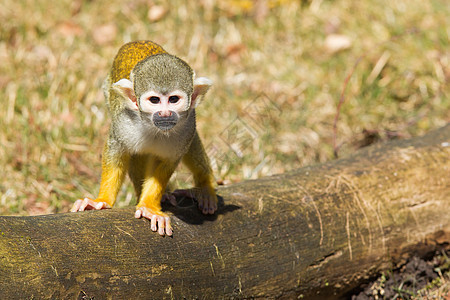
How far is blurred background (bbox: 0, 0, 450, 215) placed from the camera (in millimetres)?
4449

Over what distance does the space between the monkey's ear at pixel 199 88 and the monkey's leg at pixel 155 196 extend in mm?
383

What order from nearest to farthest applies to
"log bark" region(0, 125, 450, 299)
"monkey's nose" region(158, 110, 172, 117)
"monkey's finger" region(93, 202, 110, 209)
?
"log bark" region(0, 125, 450, 299) → "monkey's nose" region(158, 110, 172, 117) → "monkey's finger" region(93, 202, 110, 209)

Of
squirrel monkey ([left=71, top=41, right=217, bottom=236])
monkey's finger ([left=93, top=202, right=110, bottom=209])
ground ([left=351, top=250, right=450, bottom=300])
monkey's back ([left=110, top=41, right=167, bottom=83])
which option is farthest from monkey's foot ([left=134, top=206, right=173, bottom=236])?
ground ([left=351, top=250, right=450, bottom=300])

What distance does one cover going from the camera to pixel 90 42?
5723 mm

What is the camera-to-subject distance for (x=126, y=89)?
2.58m

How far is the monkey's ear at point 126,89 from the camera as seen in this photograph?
256 centimetres

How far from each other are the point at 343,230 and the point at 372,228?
206mm

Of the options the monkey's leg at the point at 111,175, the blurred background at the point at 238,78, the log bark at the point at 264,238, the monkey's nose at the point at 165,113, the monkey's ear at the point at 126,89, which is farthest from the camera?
the blurred background at the point at 238,78

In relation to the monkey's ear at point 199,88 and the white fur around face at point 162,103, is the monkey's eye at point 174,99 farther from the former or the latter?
the monkey's ear at point 199,88

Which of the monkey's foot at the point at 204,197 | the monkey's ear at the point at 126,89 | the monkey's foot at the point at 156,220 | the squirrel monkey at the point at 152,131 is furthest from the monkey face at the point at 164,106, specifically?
the monkey's foot at the point at 204,197

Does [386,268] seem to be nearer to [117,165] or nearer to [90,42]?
[117,165]

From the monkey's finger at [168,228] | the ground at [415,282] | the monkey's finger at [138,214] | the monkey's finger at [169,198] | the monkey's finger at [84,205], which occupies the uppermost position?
the monkey's finger at [169,198]

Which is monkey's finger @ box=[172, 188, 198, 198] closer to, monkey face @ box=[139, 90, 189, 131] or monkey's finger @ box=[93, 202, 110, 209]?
monkey's finger @ box=[93, 202, 110, 209]

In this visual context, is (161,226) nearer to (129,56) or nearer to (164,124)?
(164,124)
